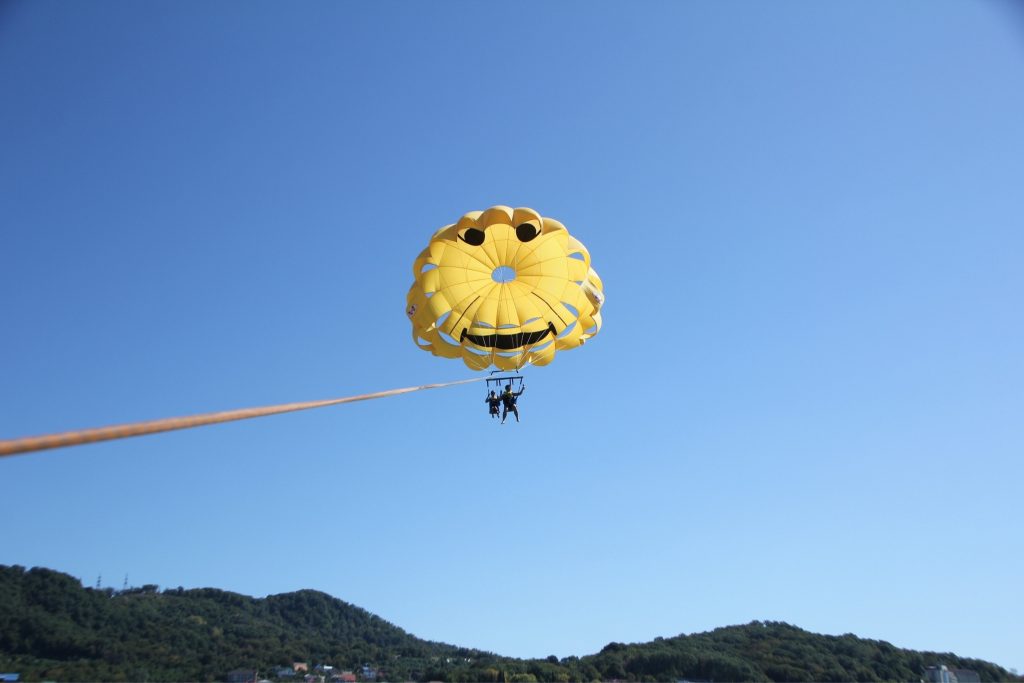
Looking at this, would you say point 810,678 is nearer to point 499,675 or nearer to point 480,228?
point 499,675

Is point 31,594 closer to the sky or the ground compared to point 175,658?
closer to the sky

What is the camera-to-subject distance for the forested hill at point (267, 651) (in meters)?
46.8

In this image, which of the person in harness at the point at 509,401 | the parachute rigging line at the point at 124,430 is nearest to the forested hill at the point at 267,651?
the person in harness at the point at 509,401

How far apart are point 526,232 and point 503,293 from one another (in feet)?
5.49

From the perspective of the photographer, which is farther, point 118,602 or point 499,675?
point 118,602

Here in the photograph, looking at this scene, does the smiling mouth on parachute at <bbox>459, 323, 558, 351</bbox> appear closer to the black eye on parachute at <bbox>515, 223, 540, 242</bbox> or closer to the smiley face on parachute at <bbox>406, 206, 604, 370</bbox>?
the smiley face on parachute at <bbox>406, 206, 604, 370</bbox>

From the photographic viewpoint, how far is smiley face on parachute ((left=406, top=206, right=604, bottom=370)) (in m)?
13.7

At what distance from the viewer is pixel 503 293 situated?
46.9 ft

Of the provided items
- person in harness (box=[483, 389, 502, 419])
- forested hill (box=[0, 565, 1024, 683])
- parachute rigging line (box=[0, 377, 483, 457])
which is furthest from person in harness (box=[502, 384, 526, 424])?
forested hill (box=[0, 565, 1024, 683])

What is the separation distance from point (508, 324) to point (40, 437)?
458 inches

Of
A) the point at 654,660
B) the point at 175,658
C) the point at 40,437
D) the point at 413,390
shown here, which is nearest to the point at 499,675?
the point at 654,660

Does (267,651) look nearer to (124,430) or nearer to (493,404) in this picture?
(493,404)

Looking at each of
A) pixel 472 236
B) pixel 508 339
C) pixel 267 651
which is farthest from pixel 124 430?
pixel 267 651

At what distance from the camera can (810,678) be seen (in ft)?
149
